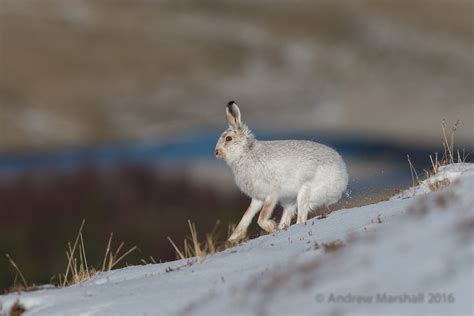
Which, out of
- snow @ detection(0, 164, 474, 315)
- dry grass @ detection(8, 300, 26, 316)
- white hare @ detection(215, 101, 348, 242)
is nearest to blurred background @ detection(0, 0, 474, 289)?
white hare @ detection(215, 101, 348, 242)

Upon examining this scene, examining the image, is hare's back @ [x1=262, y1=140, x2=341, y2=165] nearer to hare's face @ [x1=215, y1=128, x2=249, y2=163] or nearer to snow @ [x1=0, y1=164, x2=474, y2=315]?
hare's face @ [x1=215, y1=128, x2=249, y2=163]

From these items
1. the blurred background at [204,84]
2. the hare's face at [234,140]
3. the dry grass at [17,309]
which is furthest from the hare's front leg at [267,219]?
the blurred background at [204,84]

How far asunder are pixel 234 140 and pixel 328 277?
16.4ft

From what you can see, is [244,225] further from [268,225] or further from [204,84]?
[204,84]

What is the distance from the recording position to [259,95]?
5788 centimetres

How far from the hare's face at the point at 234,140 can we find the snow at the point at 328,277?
235cm

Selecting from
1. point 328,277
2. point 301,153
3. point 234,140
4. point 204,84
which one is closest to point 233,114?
point 234,140

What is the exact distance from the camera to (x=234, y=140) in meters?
11.2

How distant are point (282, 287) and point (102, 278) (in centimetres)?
298

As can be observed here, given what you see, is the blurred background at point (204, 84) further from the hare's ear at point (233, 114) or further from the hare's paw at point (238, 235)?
the hare's paw at point (238, 235)

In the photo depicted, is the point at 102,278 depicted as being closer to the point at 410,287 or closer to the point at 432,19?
the point at 410,287

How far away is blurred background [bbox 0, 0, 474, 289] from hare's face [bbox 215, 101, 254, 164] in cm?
2346

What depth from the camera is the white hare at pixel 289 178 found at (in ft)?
34.6

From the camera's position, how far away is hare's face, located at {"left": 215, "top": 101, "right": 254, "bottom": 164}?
11117 millimetres
